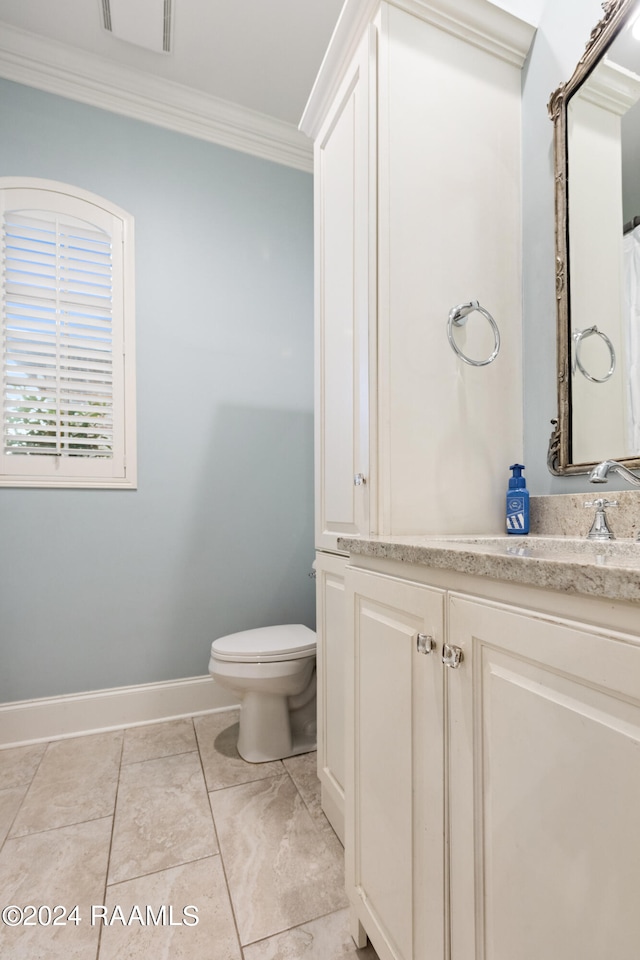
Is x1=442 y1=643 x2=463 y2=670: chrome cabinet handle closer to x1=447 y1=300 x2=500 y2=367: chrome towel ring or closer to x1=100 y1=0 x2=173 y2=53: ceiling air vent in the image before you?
x1=447 y1=300 x2=500 y2=367: chrome towel ring

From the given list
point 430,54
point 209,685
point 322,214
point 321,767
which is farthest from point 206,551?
point 430,54

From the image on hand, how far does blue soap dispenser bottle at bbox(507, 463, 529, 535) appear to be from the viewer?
122 centimetres

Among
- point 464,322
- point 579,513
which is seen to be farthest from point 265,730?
point 464,322

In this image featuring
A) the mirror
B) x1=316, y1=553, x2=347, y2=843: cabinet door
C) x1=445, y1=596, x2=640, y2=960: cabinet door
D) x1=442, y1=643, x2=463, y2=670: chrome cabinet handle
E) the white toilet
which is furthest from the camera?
the white toilet

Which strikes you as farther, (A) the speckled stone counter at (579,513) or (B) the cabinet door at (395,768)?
(A) the speckled stone counter at (579,513)

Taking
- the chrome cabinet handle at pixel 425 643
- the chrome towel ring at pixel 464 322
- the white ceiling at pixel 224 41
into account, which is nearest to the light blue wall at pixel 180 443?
the white ceiling at pixel 224 41

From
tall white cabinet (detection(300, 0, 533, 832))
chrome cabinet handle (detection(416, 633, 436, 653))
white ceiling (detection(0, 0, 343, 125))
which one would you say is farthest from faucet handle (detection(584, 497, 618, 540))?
white ceiling (detection(0, 0, 343, 125))

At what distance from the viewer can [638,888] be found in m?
0.41

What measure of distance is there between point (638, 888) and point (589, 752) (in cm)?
10

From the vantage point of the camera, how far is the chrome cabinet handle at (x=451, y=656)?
25.6 inches

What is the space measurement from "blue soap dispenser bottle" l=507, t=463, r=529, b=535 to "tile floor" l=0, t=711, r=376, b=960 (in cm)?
100

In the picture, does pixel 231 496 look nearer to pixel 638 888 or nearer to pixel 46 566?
pixel 46 566

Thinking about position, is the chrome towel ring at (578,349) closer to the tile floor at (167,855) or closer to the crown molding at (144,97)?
the tile floor at (167,855)

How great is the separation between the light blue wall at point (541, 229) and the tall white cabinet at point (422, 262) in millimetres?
34
